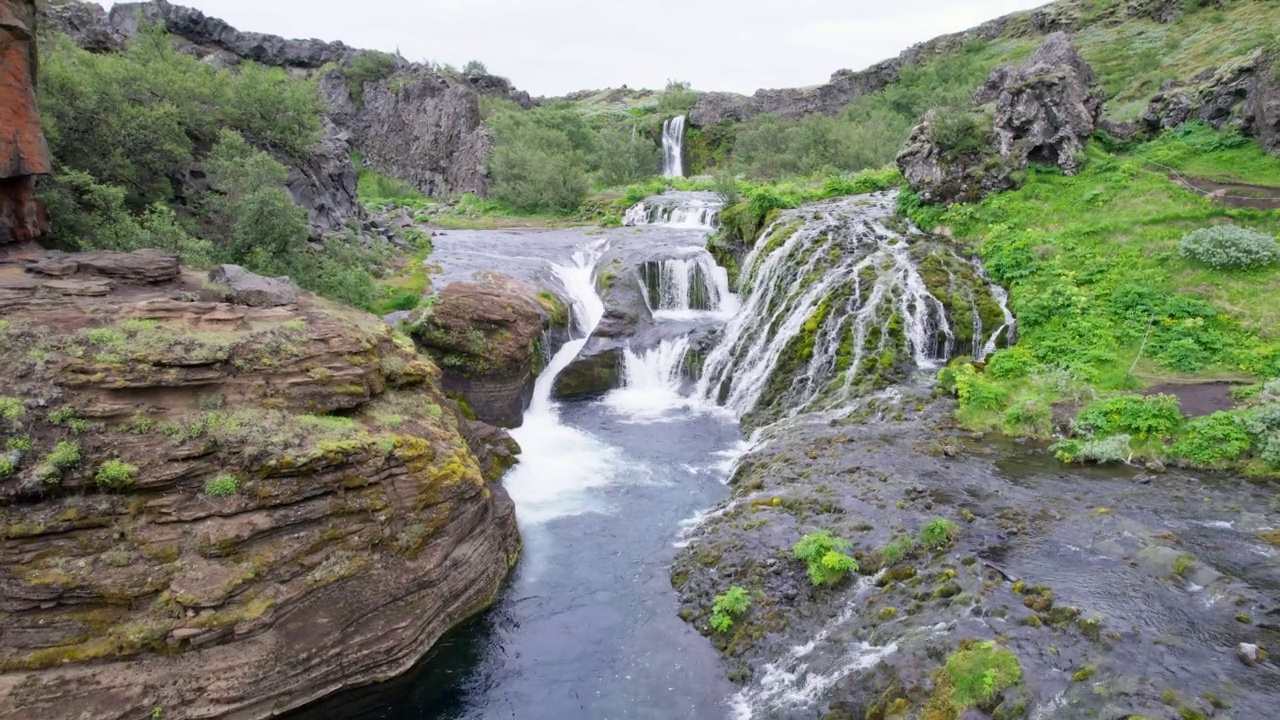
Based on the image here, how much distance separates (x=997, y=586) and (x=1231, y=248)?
602 inches

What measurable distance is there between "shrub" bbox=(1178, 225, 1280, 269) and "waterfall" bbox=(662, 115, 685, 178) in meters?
58.7

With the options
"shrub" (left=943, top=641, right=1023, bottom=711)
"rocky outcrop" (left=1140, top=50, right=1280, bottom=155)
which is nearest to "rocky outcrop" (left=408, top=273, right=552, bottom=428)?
"shrub" (left=943, top=641, right=1023, bottom=711)

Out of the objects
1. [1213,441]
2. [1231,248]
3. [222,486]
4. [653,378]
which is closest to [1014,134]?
[1231,248]

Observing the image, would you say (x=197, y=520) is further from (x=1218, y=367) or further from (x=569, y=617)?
(x=1218, y=367)

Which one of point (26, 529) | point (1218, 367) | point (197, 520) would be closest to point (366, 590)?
point (197, 520)

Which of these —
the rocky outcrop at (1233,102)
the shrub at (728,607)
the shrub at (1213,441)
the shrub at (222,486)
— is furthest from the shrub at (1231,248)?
the shrub at (222,486)

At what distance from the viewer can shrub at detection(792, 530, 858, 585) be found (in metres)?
11.7

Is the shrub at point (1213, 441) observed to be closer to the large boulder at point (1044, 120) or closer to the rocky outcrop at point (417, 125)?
the large boulder at point (1044, 120)

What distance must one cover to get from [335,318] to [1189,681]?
1506cm

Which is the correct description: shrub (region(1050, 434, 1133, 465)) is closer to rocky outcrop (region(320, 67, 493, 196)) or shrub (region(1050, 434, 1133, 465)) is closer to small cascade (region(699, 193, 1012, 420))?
small cascade (region(699, 193, 1012, 420))

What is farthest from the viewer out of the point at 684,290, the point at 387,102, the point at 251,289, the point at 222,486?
the point at 387,102

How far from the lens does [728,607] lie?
11875 mm

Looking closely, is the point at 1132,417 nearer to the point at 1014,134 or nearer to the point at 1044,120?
the point at 1014,134

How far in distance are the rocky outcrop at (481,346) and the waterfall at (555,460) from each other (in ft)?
3.27
